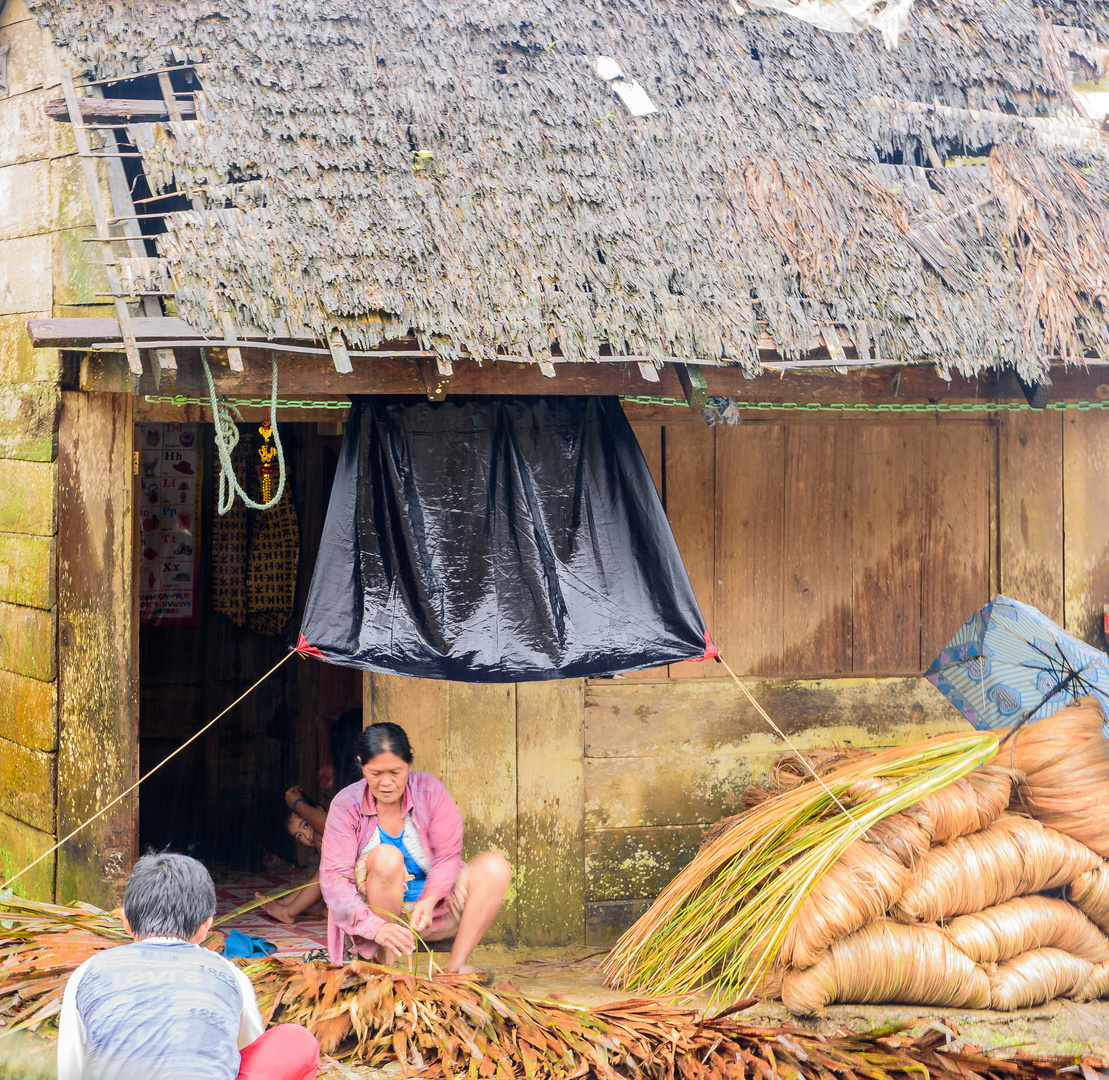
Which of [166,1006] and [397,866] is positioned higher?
[166,1006]

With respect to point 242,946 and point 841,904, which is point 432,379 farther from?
point 841,904

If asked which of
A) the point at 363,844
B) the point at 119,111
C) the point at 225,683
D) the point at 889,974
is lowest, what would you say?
the point at 889,974

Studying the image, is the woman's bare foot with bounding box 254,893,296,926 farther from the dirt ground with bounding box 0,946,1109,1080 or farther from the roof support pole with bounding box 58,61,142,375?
the roof support pole with bounding box 58,61,142,375

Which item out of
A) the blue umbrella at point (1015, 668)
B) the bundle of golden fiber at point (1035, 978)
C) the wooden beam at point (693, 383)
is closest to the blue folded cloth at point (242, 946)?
the wooden beam at point (693, 383)

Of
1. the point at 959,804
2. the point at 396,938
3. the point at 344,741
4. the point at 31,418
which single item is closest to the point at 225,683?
the point at 344,741

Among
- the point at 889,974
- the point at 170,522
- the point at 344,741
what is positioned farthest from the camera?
the point at 170,522

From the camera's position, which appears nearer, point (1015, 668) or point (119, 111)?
point (119, 111)

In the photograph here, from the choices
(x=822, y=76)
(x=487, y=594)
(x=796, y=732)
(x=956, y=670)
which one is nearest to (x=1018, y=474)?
(x=956, y=670)

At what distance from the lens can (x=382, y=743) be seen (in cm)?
447

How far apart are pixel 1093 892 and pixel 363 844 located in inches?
125

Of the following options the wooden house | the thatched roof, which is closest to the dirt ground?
the wooden house

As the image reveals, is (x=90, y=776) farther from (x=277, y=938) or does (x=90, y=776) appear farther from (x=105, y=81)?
(x=105, y=81)

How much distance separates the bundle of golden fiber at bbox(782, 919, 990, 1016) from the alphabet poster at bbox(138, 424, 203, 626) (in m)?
4.52

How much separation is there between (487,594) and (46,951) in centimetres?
199
